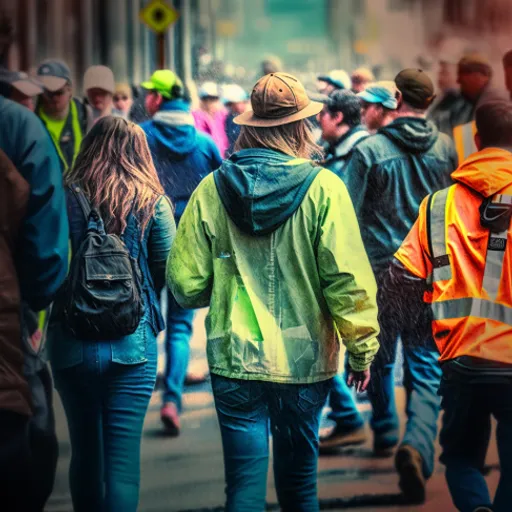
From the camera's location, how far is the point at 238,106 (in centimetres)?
471

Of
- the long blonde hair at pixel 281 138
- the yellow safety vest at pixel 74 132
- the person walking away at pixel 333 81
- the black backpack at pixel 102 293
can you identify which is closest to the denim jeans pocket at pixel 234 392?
the black backpack at pixel 102 293

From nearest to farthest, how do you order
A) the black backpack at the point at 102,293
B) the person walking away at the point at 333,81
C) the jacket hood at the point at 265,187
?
1. the jacket hood at the point at 265,187
2. the black backpack at the point at 102,293
3. the person walking away at the point at 333,81

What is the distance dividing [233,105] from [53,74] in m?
0.86

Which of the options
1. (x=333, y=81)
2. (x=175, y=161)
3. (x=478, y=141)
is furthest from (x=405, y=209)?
(x=175, y=161)

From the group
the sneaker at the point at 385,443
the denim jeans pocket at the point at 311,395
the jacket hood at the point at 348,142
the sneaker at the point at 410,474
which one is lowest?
the sneaker at the point at 410,474

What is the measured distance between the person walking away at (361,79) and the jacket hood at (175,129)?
2.67 ft

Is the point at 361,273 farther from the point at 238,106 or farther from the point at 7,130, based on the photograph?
the point at 7,130

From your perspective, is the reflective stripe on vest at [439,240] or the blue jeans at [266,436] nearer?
the blue jeans at [266,436]

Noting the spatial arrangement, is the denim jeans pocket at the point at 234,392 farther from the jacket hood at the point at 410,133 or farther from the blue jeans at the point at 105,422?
the jacket hood at the point at 410,133

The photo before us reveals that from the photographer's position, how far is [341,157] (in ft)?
16.1

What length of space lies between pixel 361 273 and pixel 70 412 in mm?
1495

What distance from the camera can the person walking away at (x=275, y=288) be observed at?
3.89 m

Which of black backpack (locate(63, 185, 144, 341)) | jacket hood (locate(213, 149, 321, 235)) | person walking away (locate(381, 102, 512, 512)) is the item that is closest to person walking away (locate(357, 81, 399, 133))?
person walking away (locate(381, 102, 512, 512))

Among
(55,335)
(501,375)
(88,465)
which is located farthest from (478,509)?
(55,335)
